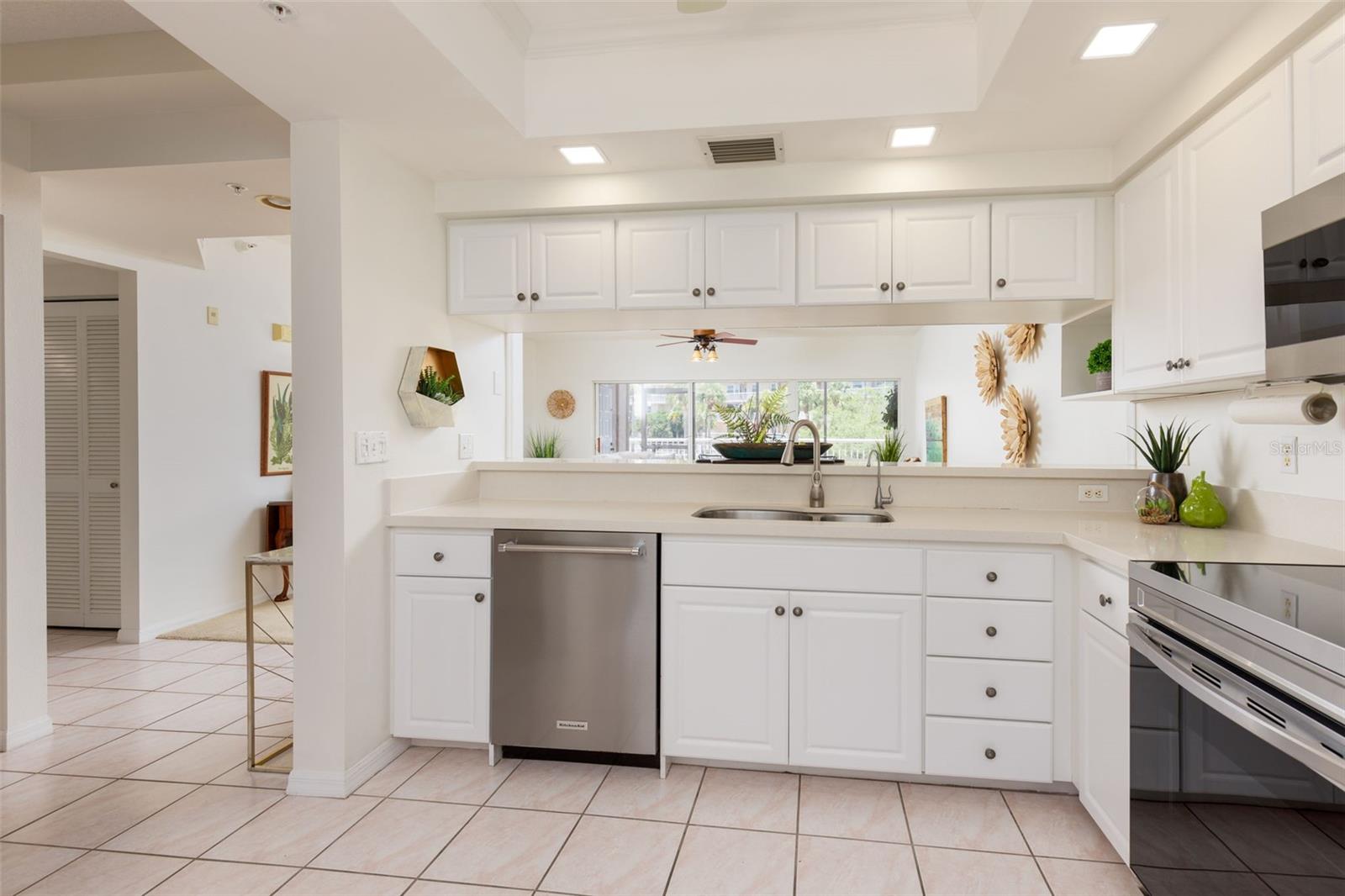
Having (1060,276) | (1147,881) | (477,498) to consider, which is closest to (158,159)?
(477,498)

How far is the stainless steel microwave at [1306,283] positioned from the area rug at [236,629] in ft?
14.7

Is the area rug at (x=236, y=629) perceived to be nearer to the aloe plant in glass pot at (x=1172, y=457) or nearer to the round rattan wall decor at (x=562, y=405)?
the aloe plant in glass pot at (x=1172, y=457)

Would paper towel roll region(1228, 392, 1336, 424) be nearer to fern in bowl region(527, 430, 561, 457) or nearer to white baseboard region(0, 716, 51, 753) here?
white baseboard region(0, 716, 51, 753)

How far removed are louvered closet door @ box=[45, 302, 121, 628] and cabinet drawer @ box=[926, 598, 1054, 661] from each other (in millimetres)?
4853

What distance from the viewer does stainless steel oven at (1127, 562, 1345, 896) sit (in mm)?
1122

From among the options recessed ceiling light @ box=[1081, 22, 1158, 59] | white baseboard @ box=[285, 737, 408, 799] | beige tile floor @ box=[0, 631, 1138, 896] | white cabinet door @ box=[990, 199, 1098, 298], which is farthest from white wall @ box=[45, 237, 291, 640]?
recessed ceiling light @ box=[1081, 22, 1158, 59]

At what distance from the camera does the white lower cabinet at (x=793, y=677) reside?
93.0 inches

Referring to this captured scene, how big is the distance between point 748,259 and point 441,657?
190 cm

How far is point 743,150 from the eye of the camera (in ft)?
8.73

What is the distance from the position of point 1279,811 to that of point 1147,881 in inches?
24.8

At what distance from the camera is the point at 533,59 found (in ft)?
8.41

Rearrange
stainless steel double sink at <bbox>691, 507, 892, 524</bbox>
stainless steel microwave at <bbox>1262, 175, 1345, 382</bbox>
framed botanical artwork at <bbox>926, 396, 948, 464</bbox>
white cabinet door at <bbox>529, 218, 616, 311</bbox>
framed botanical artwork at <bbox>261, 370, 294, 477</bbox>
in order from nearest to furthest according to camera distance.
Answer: stainless steel microwave at <bbox>1262, 175, 1345, 382</bbox> → stainless steel double sink at <bbox>691, 507, 892, 524</bbox> → white cabinet door at <bbox>529, 218, 616, 311</bbox> → framed botanical artwork at <bbox>261, 370, 294, 477</bbox> → framed botanical artwork at <bbox>926, 396, 948, 464</bbox>

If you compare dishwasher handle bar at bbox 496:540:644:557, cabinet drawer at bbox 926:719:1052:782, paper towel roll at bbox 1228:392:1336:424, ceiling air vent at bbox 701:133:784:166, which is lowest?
cabinet drawer at bbox 926:719:1052:782

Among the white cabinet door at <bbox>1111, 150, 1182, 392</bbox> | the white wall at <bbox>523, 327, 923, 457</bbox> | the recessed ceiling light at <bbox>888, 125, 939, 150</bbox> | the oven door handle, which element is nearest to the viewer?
the oven door handle
